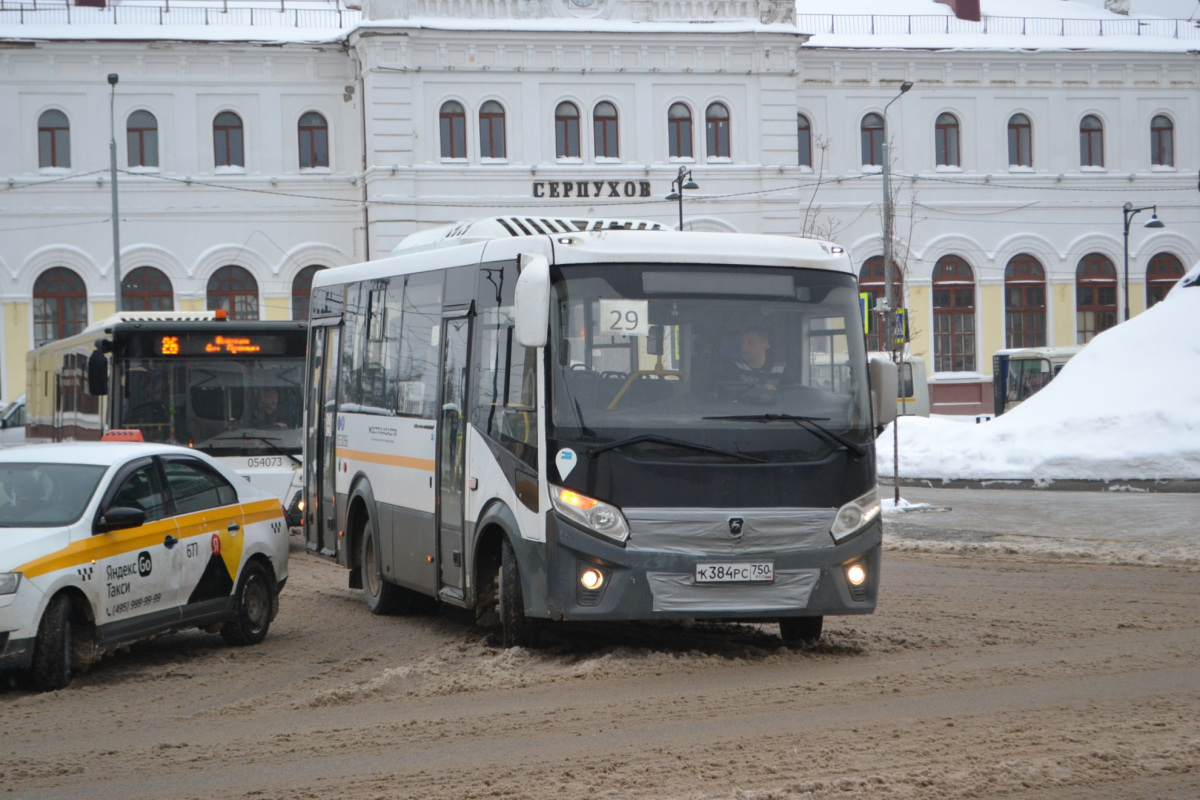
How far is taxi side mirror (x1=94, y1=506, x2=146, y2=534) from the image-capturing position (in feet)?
30.8

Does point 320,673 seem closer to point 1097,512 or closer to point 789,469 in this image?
point 789,469

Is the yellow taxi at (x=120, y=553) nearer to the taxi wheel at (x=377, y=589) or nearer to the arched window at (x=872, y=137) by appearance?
the taxi wheel at (x=377, y=589)

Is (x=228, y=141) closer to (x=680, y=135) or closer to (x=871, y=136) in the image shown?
(x=680, y=135)

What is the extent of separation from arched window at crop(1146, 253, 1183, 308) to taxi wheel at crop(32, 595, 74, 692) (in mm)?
47845

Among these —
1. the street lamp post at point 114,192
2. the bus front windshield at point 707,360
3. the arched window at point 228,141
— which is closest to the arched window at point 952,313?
the arched window at point 228,141

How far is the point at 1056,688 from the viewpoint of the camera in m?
8.29

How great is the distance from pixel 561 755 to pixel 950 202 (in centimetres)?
4574

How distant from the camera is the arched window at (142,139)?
46.1 m

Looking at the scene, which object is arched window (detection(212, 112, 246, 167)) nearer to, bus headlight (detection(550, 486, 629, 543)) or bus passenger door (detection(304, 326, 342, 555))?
bus passenger door (detection(304, 326, 342, 555))

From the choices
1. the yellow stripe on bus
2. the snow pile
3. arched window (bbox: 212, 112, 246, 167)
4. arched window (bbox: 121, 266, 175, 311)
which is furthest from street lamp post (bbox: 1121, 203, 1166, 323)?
the yellow stripe on bus

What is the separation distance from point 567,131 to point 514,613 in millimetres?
38331

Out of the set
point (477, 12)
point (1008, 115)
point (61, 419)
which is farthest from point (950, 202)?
point (61, 419)

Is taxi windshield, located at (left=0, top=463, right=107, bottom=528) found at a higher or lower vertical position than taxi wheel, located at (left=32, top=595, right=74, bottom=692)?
higher

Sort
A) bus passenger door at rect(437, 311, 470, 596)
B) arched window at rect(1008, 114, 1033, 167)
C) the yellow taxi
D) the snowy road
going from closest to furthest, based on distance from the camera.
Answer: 1. the yellow taxi
2. bus passenger door at rect(437, 311, 470, 596)
3. the snowy road
4. arched window at rect(1008, 114, 1033, 167)
